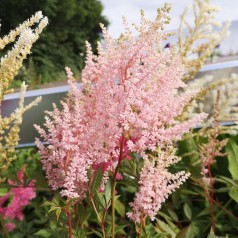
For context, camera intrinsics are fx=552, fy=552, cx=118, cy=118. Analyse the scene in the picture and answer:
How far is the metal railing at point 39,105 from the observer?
10.8ft

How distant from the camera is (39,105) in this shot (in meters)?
3.29

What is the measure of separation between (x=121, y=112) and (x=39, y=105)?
1.70 metres

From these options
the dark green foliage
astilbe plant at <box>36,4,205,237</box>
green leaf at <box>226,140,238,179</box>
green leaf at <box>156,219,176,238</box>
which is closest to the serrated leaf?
astilbe plant at <box>36,4,205,237</box>

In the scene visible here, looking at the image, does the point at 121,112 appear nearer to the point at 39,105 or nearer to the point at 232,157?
the point at 232,157

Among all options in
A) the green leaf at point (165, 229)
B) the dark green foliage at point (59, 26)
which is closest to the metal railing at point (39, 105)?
the green leaf at point (165, 229)

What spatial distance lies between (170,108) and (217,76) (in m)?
1.65

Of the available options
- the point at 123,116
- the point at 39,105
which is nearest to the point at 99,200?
the point at 123,116

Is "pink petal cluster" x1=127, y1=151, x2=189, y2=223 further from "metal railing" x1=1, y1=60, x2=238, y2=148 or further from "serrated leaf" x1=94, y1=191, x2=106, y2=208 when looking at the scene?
"metal railing" x1=1, y1=60, x2=238, y2=148

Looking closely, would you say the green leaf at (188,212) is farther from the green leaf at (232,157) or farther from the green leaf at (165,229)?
the green leaf at (165,229)

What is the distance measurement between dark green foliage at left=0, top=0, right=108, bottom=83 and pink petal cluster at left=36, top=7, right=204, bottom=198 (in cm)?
2126

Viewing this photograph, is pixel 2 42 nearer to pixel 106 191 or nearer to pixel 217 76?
pixel 106 191

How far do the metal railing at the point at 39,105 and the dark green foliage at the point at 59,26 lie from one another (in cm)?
1970

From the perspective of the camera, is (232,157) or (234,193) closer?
(234,193)

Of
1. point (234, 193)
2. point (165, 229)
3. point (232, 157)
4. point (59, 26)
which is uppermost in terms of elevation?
point (59, 26)
